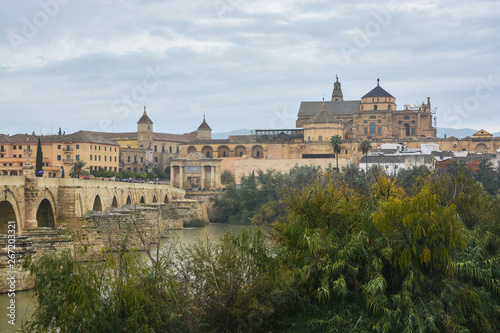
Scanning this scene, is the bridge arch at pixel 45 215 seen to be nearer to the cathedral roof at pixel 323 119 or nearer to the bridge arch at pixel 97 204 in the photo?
the bridge arch at pixel 97 204

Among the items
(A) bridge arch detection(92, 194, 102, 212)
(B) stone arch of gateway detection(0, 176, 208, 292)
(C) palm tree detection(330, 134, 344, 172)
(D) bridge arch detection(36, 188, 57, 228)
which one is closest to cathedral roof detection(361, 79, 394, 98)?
(C) palm tree detection(330, 134, 344, 172)

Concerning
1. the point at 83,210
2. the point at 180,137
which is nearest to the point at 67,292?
the point at 83,210

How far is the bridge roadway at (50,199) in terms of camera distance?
87.4 feet

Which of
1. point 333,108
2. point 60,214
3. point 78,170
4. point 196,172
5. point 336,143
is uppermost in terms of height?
point 333,108

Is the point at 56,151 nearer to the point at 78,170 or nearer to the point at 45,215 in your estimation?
the point at 78,170

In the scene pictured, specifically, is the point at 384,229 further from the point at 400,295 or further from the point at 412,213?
the point at 400,295

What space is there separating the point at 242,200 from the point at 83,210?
103 ft

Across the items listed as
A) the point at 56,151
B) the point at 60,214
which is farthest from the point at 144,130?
the point at 60,214

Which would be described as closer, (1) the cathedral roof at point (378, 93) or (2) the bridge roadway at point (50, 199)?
(2) the bridge roadway at point (50, 199)

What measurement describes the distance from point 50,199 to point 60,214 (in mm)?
1560

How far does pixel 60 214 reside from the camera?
32.6 metres

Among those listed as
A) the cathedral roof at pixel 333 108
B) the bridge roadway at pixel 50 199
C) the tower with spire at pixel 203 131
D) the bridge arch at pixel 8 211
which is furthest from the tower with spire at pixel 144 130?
the bridge arch at pixel 8 211

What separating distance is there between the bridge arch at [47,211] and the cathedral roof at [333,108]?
69.8m

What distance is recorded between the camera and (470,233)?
19797 mm
